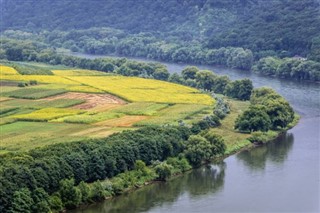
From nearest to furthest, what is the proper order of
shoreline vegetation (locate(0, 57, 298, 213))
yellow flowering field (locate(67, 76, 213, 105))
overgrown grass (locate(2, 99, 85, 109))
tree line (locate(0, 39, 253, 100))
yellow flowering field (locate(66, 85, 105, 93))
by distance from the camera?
shoreline vegetation (locate(0, 57, 298, 213)) → overgrown grass (locate(2, 99, 85, 109)) → yellow flowering field (locate(67, 76, 213, 105)) → yellow flowering field (locate(66, 85, 105, 93)) → tree line (locate(0, 39, 253, 100))

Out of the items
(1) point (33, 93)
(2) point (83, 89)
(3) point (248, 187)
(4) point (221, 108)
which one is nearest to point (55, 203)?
(3) point (248, 187)

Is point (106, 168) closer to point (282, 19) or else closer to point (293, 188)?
point (293, 188)

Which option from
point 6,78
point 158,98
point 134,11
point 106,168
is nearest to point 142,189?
point 106,168

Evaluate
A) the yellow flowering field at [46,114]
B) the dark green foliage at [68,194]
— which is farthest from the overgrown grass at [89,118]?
the dark green foliage at [68,194]

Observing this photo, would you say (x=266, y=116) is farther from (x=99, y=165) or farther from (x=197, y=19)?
(x=197, y=19)

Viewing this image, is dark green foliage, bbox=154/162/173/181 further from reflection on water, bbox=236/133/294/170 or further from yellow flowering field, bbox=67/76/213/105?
yellow flowering field, bbox=67/76/213/105

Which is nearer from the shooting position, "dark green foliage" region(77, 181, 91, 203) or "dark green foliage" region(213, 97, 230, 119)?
"dark green foliage" region(77, 181, 91, 203)

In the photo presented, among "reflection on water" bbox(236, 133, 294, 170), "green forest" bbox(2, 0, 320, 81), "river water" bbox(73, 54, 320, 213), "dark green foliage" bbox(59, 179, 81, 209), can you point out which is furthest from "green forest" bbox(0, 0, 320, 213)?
"river water" bbox(73, 54, 320, 213)

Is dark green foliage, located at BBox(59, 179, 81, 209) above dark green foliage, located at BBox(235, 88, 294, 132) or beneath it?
beneath
